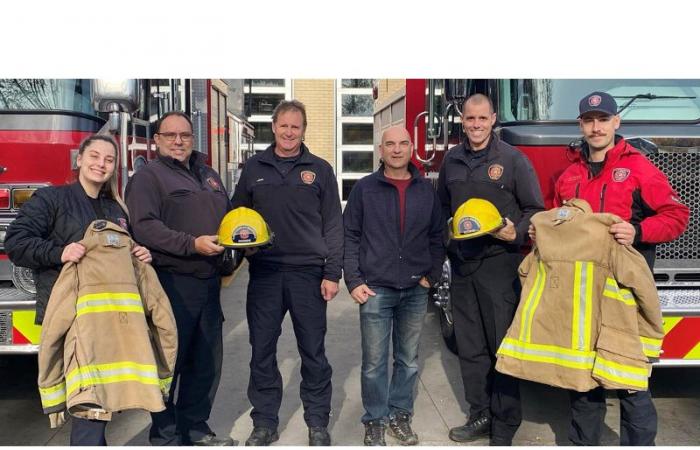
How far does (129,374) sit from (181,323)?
0.54 m

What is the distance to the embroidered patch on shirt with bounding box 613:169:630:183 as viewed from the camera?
10.4ft

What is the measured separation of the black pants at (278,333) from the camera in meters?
3.69

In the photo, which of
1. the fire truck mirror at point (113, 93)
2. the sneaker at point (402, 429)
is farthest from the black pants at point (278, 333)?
the fire truck mirror at point (113, 93)

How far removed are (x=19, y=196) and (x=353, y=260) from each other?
6.31 ft

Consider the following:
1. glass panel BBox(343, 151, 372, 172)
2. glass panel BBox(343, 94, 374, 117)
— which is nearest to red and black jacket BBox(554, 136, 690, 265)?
glass panel BBox(343, 94, 374, 117)

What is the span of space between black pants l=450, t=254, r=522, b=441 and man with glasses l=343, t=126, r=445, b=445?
198 mm

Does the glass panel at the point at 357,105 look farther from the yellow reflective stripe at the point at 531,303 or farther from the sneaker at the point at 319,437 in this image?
the yellow reflective stripe at the point at 531,303

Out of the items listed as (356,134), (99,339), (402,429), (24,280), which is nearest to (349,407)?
(402,429)

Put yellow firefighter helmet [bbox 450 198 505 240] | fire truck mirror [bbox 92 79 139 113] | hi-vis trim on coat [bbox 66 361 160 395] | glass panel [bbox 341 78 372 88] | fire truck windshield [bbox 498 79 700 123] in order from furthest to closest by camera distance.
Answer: glass panel [bbox 341 78 372 88] < fire truck windshield [bbox 498 79 700 123] < fire truck mirror [bbox 92 79 139 113] < yellow firefighter helmet [bbox 450 198 505 240] < hi-vis trim on coat [bbox 66 361 160 395]

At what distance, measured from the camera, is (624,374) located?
119 inches

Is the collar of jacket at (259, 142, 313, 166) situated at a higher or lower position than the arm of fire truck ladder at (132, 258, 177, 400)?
higher

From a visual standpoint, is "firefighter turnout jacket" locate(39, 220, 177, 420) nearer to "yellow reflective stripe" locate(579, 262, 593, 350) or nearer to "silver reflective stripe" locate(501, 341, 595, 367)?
"silver reflective stripe" locate(501, 341, 595, 367)

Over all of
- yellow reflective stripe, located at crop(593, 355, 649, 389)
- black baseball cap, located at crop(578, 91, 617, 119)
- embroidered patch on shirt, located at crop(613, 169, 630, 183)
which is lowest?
yellow reflective stripe, located at crop(593, 355, 649, 389)

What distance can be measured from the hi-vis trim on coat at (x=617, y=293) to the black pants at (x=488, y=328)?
0.61 metres
